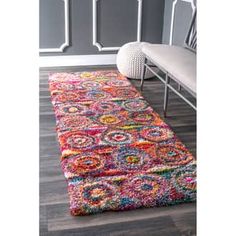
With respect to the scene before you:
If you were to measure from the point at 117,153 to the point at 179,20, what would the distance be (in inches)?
68.7

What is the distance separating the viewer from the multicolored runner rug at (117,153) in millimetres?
1418

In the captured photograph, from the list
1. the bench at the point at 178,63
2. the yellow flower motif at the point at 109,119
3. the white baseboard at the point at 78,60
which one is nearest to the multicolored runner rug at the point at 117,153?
the yellow flower motif at the point at 109,119

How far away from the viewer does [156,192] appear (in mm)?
1443

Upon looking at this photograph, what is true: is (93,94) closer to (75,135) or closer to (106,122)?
(106,122)

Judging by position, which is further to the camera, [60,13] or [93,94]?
[60,13]

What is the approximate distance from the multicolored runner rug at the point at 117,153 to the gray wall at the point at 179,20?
0.75 meters

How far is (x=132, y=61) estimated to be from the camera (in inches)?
112

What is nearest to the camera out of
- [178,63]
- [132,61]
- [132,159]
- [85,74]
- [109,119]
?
[132,159]

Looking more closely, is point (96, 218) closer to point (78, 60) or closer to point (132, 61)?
point (132, 61)

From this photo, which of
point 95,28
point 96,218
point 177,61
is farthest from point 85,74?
point 96,218

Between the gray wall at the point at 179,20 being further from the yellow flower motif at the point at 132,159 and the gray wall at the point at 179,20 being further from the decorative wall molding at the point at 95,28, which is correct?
the yellow flower motif at the point at 132,159
